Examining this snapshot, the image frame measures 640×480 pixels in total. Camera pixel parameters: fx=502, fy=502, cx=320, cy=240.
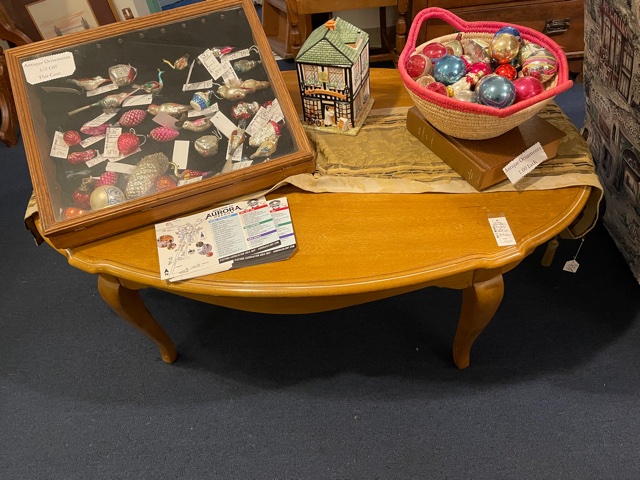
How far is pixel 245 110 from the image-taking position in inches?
48.4

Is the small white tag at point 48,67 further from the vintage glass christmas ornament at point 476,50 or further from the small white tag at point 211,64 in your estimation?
the vintage glass christmas ornament at point 476,50

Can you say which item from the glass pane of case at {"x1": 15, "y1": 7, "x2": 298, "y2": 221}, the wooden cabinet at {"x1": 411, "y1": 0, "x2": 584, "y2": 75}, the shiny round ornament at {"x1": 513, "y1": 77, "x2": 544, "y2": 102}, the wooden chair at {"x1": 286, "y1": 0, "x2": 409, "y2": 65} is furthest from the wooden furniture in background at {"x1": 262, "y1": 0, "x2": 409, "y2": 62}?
the shiny round ornament at {"x1": 513, "y1": 77, "x2": 544, "y2": 102}

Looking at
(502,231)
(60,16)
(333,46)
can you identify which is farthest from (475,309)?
(60,16)

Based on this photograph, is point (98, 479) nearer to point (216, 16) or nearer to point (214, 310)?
point (214, 310)

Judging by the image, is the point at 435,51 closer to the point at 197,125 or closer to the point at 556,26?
the point at 197,125

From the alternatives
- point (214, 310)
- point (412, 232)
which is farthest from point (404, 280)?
point (214, 310)

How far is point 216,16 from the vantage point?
4.32 ft

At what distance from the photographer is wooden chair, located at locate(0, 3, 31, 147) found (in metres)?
2.12

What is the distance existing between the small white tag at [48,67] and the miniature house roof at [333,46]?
588 millimetres

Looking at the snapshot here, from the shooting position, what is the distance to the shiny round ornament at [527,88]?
101 centimetres

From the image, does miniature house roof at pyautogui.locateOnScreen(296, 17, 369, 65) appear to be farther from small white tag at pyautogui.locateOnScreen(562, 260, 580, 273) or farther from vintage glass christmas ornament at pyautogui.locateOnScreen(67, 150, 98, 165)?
A: small white tag at pyautogui.locateOnScreen(562, 260, 580, 273)

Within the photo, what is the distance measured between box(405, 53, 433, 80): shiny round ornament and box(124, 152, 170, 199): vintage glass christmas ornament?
0.59 m

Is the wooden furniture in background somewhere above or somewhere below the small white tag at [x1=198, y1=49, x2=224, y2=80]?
below

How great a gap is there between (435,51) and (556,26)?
1352 mm
